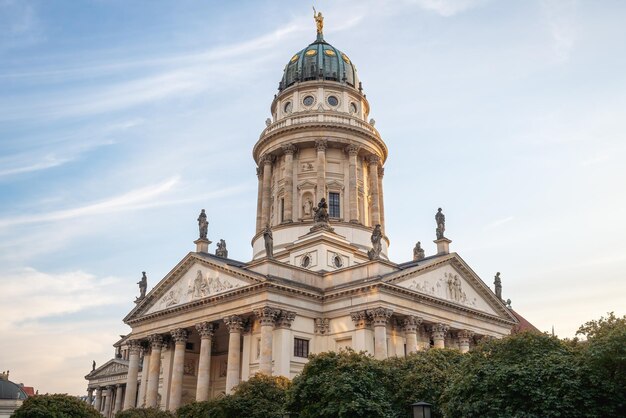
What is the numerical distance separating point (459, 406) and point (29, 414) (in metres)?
26.5

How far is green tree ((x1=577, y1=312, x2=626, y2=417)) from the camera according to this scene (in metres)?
22.4

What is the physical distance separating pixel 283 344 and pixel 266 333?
140 centimetres

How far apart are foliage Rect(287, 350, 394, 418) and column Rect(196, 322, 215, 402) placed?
15.3 m

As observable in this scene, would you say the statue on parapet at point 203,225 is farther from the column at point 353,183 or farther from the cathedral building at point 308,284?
the column at point 353,183

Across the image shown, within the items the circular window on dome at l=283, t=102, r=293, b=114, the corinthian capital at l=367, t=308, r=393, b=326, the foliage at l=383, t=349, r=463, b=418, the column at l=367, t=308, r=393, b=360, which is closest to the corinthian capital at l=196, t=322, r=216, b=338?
the column at l=367, t=308, r=393, b=360

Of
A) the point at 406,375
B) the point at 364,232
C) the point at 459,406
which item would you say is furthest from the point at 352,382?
the point at 364,232

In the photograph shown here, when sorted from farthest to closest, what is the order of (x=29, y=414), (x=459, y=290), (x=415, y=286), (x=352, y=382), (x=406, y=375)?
(x=459, y=290)
(x=415, y=286)
(x=29, y=414)
(x=406, y=375)
(x=352, y=382)

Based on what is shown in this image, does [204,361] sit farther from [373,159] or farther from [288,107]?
[288,107]

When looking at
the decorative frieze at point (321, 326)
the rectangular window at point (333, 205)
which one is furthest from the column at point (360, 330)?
the rectangular window at point (333, 205)

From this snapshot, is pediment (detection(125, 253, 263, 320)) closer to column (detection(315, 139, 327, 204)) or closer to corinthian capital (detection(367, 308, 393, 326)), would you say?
corinthian capital (detection(367, 308, 393, 326))

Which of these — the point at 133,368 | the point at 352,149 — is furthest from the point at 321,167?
the point at 133,368

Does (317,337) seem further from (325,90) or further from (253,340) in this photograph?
(325,90)

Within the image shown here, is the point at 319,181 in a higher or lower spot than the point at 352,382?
higher

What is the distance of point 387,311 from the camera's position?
42.2 m
